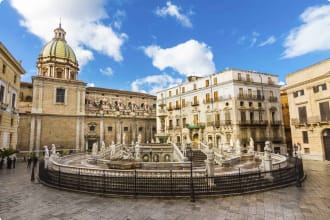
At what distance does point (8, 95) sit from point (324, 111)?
110ft

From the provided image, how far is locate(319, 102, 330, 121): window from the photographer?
20.5 meters

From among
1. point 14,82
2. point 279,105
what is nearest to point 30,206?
point 14,82

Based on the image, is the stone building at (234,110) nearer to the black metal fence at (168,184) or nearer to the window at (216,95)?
the window at (216,95)

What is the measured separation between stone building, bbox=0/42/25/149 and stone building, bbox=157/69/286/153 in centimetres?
1762

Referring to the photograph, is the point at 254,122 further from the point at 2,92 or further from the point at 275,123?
the point at 2,92

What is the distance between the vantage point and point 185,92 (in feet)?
115

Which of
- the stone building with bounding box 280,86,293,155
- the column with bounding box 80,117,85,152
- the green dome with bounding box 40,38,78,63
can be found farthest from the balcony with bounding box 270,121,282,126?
the green dome with bounding box 40,38,78,63

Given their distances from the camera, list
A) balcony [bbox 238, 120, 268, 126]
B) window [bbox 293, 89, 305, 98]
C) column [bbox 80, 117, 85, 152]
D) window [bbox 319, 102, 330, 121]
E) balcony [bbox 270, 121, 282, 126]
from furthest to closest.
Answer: column [bbox 80, 117, 85, 152] → balcony [bbox 270, 121, 282, 126] → balcony [bbox 238, 120, 268, 126] → window [bbox 293, 89, 305, 98] → window [bbox 319, 102, 330, 121]

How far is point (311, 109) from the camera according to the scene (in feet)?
72.9

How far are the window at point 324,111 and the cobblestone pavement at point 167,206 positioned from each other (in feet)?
49.9

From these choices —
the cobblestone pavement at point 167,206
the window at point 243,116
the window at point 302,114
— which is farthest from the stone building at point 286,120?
the cobblestone pavement at point 167,206

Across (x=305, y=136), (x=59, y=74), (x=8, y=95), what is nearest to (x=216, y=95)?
(x=305, y=136)

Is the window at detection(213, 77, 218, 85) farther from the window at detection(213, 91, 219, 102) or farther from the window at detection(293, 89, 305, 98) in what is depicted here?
the window at detection(293, 89, 305, 98)

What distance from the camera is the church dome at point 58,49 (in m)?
37.0
